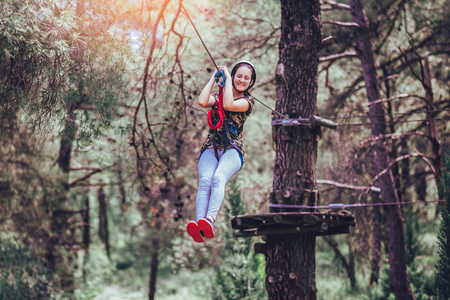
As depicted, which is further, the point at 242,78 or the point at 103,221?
the point at 103,221

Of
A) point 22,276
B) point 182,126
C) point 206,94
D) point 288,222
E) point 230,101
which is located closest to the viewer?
point 230,101

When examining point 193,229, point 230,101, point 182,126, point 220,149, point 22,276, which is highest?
point 182,126

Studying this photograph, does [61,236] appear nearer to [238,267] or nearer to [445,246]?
[238,267]

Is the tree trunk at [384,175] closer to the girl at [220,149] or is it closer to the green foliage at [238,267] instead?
the green foliage at [238,267]

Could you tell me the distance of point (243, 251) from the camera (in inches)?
377

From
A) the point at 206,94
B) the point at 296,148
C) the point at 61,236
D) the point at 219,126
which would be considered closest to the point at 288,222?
the point at 296,148

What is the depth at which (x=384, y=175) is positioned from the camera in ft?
28.7

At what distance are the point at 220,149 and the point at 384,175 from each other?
18.2 ft

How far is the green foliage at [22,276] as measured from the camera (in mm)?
9477

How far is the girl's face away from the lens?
422 centimetres

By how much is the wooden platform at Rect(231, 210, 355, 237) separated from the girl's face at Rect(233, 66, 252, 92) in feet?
4.89

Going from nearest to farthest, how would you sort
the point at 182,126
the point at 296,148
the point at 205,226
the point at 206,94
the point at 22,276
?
the point at 205,226, the point at 206,94, the point at 296,148, the point at 182,126, the point at 22,276

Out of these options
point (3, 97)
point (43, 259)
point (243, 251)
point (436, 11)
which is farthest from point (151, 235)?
point (3, 97)

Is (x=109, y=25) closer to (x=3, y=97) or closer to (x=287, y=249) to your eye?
(x=3, y=97)
